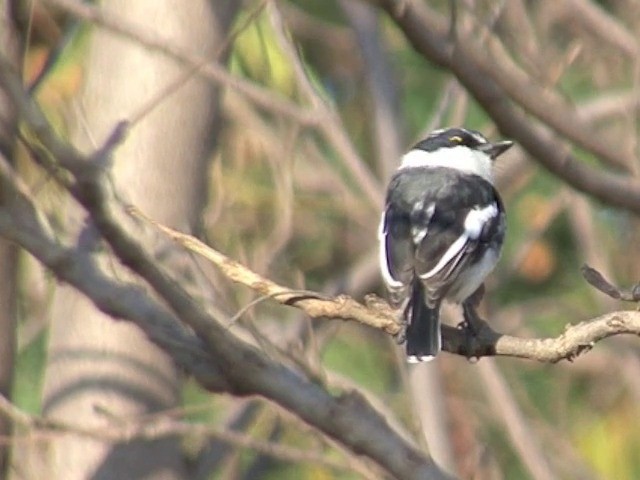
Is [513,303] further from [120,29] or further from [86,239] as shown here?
[86,239]

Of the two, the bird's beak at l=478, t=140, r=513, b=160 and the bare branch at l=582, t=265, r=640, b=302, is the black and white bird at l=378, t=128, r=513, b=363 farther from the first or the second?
the bare branch at l=582, t=265, r=640, b=302

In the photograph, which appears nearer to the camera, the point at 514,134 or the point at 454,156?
the point at 514,134

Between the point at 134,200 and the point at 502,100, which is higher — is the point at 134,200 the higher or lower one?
the lower one

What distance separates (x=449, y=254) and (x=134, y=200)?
0.81 m

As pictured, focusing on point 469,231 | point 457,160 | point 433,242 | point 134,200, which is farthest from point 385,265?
point 457,160

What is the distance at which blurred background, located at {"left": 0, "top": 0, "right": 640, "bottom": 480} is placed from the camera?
4590 mm

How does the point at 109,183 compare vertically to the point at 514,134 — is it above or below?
above

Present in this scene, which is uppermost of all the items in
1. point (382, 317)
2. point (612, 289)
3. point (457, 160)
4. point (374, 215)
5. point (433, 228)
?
point (612, 289)

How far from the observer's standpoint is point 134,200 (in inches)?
162

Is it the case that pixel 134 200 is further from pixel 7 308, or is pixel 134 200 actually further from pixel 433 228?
pixel 433 228

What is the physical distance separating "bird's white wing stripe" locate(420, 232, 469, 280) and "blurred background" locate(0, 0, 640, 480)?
1.14 ft

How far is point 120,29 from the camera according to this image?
13.1 ft

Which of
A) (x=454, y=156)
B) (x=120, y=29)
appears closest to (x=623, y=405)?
(x=454, y=156)

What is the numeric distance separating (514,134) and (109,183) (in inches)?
52.9
